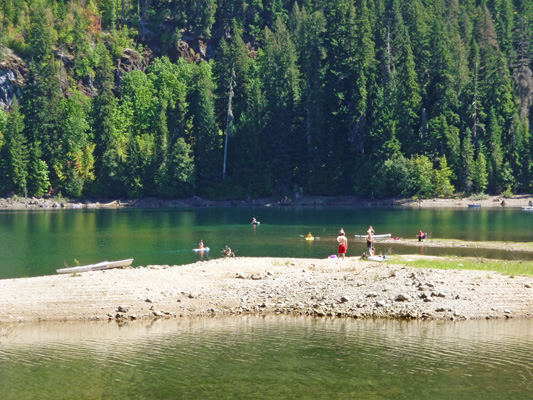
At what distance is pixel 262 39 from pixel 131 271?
14718 centimetres

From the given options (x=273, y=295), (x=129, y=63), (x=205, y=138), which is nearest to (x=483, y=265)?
(x=273, y=295)

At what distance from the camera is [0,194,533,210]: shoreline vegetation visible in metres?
115

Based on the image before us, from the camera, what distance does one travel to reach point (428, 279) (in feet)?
105

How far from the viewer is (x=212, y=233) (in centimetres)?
7069

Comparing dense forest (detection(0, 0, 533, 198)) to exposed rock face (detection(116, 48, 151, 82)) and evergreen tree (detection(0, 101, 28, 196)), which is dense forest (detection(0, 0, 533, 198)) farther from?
exposed rock face (detection(116, 48, 151, 82))

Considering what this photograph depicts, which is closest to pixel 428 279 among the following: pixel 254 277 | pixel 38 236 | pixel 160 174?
pixel 254 277

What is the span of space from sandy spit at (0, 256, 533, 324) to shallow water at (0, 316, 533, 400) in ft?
3.03

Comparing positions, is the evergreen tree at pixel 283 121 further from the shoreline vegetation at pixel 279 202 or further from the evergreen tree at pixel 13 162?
the evergreen tree at pixel 13 162

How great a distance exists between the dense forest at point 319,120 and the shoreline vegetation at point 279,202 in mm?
1693

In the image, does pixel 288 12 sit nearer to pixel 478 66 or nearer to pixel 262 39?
pixel 262 39

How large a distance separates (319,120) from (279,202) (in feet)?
56.6

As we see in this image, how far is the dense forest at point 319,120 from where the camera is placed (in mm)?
121000

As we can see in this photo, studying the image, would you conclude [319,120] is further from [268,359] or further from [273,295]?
[268,359]

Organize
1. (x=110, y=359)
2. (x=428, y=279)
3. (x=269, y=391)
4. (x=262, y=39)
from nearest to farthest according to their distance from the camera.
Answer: (x=269, y=391), (x=110, y=359), (x=428, y=279), (x=262, y=39)
